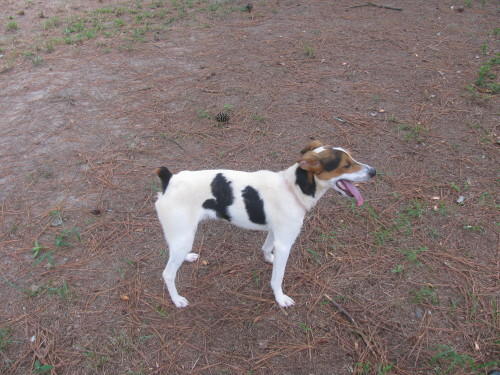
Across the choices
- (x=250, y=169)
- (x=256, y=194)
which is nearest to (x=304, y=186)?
(x=256, y=194)

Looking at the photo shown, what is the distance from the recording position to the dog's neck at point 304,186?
269cm

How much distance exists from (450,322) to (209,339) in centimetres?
219

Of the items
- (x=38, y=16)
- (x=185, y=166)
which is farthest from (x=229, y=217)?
(x=38, y=16)

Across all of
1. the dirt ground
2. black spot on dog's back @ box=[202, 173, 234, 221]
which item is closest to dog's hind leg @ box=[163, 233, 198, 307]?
the dirt ground

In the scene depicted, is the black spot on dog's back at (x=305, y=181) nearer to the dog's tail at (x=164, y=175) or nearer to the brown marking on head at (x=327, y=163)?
the brown marking on head at (x=327, y=163)

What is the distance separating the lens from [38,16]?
9.13 m

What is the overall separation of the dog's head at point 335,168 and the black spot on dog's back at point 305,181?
5 centimetres

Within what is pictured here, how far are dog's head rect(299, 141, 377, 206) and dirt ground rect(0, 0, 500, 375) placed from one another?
1133 mm

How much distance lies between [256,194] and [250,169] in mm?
1853

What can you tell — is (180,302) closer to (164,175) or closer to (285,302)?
(285,302)

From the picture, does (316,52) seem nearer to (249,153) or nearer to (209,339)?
(249,153)

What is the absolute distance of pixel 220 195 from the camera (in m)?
2.73

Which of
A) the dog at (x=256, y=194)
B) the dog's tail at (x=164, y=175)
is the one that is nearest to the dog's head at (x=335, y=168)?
the dog at (x=256, y=194)

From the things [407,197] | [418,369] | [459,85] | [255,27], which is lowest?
[418,369]
